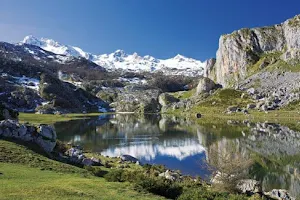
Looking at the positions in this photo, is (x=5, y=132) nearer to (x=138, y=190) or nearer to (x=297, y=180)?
(x=138, y=190)

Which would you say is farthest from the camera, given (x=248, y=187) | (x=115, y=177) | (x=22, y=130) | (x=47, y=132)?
(x=47, y=132)

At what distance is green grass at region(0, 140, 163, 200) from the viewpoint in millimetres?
23641

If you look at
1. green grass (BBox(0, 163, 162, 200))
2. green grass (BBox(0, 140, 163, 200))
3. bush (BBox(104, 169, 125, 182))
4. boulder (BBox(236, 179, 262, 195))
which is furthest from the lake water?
green grass (BBox(0, 163, 162, 200))

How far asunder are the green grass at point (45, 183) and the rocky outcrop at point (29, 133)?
28.8ft

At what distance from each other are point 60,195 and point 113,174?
40.1 ft

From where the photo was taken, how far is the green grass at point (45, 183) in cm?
2364

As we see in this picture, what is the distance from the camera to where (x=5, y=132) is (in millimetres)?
47312

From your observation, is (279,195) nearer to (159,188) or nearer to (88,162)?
(159,188)

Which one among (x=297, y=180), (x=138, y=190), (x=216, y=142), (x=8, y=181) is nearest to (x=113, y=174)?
(x=138, y=190)

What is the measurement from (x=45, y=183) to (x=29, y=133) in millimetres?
24522

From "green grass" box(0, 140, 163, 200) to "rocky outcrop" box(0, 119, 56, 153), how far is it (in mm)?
8783

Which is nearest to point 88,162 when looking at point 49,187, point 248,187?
point 49,187

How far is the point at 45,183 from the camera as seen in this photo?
27.6 m

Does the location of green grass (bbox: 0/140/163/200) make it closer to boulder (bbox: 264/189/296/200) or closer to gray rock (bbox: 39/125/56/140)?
gray rock (bbox: 39/125/56/140)
